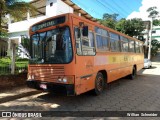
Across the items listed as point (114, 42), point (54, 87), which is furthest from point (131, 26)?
point (54, 87)

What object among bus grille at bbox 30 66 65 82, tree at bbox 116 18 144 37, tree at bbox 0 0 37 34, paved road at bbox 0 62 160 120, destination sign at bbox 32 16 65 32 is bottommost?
paved road at bbox 0 62 160 120

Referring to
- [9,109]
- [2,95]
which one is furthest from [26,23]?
[9,109]

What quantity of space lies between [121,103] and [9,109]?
3636 mm

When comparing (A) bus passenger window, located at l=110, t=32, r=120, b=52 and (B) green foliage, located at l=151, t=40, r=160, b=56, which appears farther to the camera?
(B) green foliage, located at l=151, t=40, r=160, b=56

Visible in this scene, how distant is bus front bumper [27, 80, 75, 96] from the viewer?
17.2 ft

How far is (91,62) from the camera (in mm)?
6328

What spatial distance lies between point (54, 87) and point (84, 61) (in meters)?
1.29

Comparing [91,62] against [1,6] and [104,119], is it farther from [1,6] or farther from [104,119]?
[1,6]

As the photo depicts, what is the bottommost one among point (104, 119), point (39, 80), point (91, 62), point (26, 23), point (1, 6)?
point (104, 119)

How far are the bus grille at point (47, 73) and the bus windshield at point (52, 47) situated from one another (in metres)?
0.21

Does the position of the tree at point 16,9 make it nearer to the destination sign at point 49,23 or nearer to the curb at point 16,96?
the destination sign at point 49,23

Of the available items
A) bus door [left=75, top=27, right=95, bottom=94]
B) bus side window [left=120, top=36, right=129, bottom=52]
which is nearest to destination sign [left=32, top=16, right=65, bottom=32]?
bus door [left=75, top=27, right=95, bottom=94]

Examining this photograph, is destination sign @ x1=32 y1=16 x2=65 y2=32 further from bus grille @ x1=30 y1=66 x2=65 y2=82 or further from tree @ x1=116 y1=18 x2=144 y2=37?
tree @ x1=116 y1=18 x2=144 y2=37

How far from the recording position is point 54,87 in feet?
18.2
